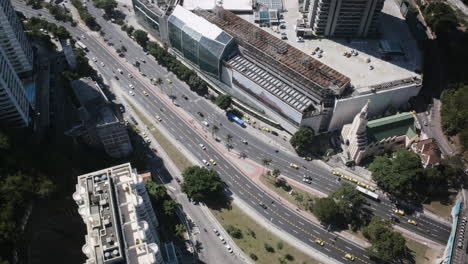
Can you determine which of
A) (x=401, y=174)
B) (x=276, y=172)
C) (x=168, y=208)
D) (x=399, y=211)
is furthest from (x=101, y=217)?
(x=401, y=174)

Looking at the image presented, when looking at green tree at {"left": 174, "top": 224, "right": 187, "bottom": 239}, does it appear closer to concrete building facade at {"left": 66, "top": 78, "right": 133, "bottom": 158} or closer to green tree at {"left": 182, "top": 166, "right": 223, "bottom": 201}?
green tree at {"left": 182, "top": 166, "right": 223, "bottom": 201}

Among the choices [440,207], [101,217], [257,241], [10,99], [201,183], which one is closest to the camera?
[101,217]

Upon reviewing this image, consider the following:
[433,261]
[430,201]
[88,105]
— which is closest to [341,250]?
[433,261]

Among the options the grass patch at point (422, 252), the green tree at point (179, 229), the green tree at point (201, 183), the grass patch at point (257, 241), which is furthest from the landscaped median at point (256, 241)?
the grass patch at point (422, 252)

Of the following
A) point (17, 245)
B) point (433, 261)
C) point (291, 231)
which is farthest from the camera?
point (291, 231)

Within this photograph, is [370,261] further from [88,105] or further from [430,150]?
[88,105]

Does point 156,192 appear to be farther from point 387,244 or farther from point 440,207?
point 440,207
